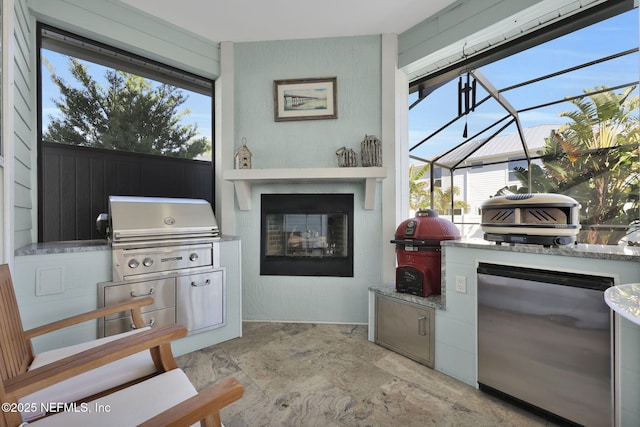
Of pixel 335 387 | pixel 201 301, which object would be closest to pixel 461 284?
pixel 335 387

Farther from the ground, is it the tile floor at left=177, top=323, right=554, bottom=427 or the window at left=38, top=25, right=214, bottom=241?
the window at left=38, top=25, right=214, bottom=241

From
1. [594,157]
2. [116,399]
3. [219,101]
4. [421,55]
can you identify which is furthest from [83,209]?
[594,157]

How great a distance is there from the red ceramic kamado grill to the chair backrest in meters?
2.09


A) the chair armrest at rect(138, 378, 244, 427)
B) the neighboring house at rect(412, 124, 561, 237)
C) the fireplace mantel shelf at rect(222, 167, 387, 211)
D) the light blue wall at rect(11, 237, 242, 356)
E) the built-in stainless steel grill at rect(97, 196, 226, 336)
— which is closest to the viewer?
the chair armrest at rect(138, 378, 244, 427)

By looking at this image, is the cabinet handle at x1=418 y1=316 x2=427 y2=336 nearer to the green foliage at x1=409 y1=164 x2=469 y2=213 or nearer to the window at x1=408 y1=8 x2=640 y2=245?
the window at x1=408 y1=8 x2=640 y2=245

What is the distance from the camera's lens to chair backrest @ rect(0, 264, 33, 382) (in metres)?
1.04

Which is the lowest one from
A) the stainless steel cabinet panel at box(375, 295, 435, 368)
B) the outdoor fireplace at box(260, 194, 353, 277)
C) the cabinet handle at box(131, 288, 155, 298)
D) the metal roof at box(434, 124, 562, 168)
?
the stainless steel cabinet panel at box(375, 295, 435, 368)

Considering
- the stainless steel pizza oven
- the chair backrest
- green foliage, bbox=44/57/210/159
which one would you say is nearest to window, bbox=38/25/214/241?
green foliage, bbox=44/57/210/159

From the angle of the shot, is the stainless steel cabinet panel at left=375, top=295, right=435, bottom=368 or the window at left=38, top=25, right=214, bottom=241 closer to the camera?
the stainless steel cabinet panel at left=375, top=295, right=435, bottom=368

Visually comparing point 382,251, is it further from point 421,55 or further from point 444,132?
point 421,55

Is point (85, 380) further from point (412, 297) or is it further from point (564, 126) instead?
point (564, 126)

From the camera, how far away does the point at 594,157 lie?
182 centimetres

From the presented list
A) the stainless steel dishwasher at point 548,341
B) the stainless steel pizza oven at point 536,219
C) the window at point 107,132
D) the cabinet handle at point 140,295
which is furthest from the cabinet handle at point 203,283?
the stainless steel pizza oven at point 536,219

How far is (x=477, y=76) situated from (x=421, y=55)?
501 mm
